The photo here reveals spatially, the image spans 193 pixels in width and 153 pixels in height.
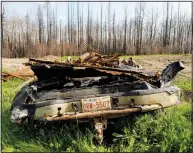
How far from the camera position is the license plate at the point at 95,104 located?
14.5 feet

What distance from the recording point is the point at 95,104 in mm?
4422

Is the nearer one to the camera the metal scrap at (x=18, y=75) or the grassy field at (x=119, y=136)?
the grassy field at (x=119, y=136)

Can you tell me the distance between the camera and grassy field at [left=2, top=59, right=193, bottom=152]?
4.36 metres

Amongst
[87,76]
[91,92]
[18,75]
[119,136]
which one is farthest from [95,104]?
[18,75]

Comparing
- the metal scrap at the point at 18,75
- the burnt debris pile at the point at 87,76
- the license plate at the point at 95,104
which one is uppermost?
the burnt debris pile at the point at 87,76

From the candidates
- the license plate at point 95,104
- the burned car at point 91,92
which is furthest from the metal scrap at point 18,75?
the license plate at point 95,104

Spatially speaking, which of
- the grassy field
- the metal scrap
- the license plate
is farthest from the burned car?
the metal scrap

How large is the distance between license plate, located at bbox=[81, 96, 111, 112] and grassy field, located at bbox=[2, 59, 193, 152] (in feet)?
1.10

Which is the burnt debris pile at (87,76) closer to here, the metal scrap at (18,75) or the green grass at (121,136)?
the green grass at (121,136)

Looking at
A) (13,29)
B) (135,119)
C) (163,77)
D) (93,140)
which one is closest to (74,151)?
(93,140)

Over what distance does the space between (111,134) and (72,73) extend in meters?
1.04

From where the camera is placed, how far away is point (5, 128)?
5.24m

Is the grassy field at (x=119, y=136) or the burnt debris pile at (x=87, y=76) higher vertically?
the burnt debris pile at (x=87, y=76)

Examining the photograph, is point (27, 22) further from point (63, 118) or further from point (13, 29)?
point (63, 118)
